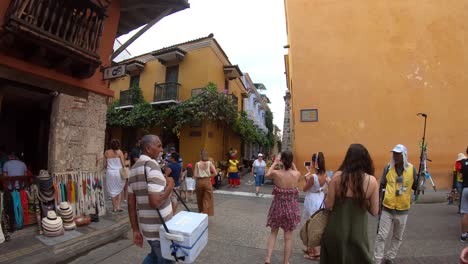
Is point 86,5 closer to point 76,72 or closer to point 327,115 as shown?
point 76,72

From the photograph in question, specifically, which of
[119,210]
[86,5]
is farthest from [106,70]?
[119,210]

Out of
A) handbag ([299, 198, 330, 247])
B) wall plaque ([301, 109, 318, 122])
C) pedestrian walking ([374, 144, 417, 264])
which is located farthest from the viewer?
wall plaque ([301, 109, 318, 122])

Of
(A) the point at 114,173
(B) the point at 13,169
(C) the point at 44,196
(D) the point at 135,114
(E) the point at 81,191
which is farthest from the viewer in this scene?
(D) the point at 135,114

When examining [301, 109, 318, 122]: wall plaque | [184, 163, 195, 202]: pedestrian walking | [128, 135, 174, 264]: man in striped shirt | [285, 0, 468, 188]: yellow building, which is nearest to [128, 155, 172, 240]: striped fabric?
[128, 135, 174, 264]: man in striped shirt

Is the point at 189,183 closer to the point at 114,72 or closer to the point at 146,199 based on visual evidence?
the point at 114,72

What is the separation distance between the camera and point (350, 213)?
8.04 feet

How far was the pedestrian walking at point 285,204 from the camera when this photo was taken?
3.85 meters

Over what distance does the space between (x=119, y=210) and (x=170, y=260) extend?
4.41 m

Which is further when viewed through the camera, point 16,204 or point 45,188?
point 45,188

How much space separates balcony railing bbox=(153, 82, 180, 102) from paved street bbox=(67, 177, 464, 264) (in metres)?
9.18

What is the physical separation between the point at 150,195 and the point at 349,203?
5.63 feet

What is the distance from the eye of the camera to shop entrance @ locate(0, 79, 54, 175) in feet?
19.7

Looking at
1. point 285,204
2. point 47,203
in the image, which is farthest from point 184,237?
point 47,203

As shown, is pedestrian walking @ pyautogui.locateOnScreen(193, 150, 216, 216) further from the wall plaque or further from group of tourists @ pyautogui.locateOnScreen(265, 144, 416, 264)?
the wall plaque
